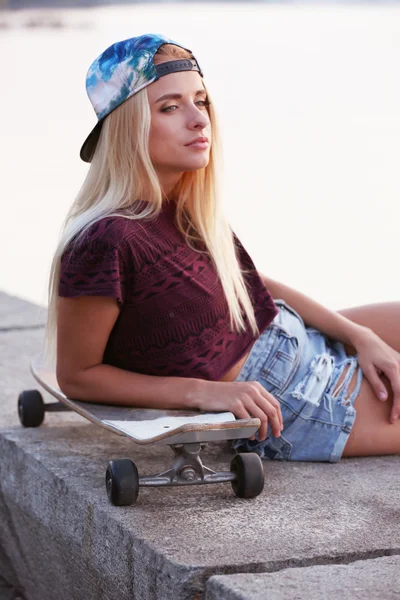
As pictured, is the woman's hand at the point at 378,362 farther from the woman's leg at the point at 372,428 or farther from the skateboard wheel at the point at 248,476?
the skateboard wheel at the point at 248,476

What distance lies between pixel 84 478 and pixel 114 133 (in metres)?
0.89

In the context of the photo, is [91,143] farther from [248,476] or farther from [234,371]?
[248,476]

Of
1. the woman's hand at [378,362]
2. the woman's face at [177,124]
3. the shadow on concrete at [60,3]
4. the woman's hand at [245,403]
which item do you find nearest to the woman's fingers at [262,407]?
the woman's hand at [245,403]

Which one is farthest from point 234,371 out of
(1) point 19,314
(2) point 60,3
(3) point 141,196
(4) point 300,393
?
(2) point 60,3

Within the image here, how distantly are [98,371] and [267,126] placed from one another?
984 cm

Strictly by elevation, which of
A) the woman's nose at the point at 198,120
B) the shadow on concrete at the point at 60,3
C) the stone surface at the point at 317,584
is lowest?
the stone surface at the point at 317,584

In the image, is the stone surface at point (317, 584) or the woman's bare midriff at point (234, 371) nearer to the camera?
the stone surface at point (317, 584)

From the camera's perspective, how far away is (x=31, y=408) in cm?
313

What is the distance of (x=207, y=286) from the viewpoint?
2820mm

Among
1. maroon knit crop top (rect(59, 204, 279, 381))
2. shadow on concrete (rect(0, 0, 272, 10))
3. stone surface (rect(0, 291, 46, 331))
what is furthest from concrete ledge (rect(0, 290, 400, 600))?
shadow on concrete (rect(0, 0, 272, 10))

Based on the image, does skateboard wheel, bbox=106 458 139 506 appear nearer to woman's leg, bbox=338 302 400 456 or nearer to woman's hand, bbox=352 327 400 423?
woman's leg, bbox=338 302 400 456

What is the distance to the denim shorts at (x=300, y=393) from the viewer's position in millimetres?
2832

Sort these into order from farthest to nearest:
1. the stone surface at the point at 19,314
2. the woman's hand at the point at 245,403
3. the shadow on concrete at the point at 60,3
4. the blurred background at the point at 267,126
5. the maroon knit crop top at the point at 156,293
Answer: the shadow on concrete at the point at 60,3
the blurred background at the point at 267,126
the stone surface at the point at 19,314
the maroon knit crop top at the point at 156,293
the woman's hand at the point at 245,403

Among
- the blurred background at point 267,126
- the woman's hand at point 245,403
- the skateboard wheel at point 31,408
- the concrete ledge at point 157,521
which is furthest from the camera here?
the blurred background at point 267,126
